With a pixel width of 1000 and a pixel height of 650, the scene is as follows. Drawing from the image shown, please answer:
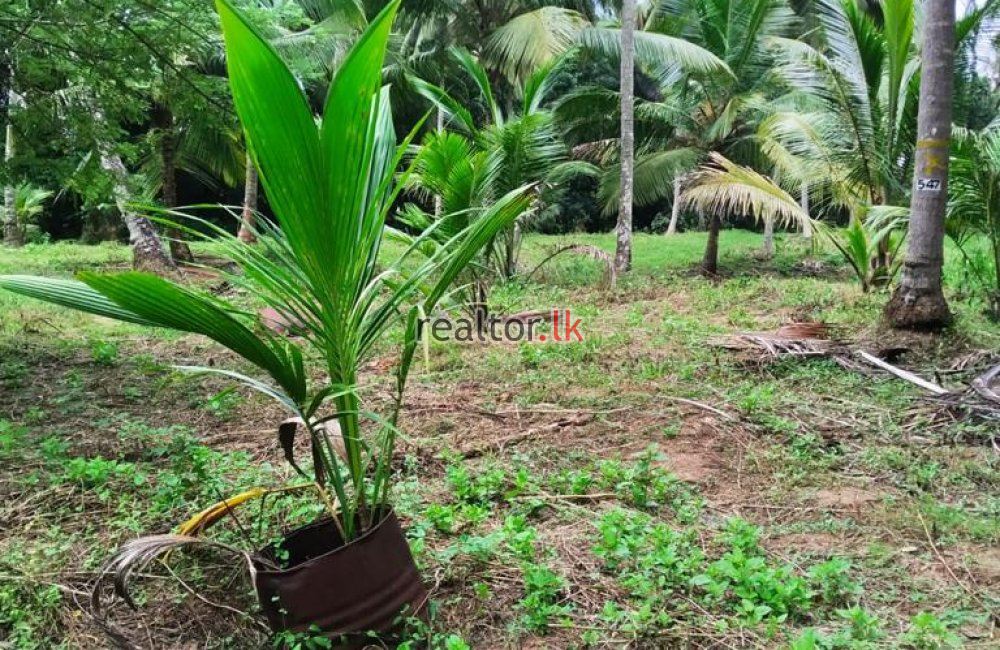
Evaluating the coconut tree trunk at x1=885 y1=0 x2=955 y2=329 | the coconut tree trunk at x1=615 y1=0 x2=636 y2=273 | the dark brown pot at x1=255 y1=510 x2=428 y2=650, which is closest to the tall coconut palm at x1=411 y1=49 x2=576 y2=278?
the coconut tree trunk at x1=615 y1=0 x2=636 y2=273

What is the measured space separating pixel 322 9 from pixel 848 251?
29.9 ft

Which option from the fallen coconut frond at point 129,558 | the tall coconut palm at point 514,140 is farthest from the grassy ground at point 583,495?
the tall coconut palm at point 514,140

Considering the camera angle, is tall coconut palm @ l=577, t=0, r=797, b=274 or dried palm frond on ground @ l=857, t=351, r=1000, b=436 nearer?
dried palm frond on ground @ l=857, t=351, r=1000, b=436

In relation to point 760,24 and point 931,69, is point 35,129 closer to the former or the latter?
point 931,69

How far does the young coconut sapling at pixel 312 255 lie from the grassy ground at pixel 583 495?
0.70 feet

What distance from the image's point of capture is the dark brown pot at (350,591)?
1728 mm

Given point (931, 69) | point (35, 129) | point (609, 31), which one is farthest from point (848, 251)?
point (35, 129)

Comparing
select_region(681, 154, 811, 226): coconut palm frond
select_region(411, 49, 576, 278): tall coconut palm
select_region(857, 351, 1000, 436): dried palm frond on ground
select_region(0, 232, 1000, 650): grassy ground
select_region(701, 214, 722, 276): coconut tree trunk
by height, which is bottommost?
select_region(0, 232, 1000, 650): grassy ground

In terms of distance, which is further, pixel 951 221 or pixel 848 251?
pixel 848 251

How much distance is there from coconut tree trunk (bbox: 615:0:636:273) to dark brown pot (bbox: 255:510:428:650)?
7.80m

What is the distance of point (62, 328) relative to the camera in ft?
20.1

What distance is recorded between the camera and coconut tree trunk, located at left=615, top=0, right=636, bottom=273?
8766mm

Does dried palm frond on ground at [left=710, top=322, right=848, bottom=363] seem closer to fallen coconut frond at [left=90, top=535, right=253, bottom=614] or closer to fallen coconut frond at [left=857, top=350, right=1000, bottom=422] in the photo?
fallen coconut frond at [left=857, top=350, right=1000, bottom=422]
